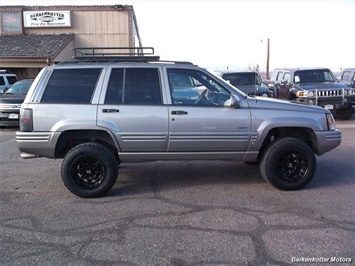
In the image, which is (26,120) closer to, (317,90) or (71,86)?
(71,86)

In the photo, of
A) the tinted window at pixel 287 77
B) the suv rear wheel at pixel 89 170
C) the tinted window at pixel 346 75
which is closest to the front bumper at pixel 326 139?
the suv rear wheel at pixel 89 170

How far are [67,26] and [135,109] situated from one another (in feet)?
62.4

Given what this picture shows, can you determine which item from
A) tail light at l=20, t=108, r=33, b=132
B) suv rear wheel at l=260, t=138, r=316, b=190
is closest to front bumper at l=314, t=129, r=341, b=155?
suv rear wheel at l=260, t=138, r=316, b=190

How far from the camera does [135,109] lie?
15.4ft

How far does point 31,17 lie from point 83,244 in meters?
21.9

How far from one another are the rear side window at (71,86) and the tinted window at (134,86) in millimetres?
267

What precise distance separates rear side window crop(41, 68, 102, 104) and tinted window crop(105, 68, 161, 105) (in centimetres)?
27

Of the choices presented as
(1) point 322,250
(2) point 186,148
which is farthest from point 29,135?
(1) point 322,250

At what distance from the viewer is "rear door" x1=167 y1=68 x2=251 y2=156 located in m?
4.73

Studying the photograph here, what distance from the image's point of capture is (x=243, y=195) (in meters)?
4.82

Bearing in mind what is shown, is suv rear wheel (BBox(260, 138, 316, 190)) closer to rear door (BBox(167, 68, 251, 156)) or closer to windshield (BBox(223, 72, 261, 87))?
rear door (BBox(167, 68, 251, 156))

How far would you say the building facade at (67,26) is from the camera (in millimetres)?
21141

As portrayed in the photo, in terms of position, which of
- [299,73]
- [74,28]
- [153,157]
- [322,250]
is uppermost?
[74,28]

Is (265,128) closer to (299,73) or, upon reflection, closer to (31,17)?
(299,73)
